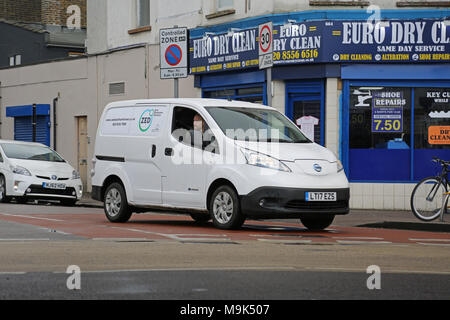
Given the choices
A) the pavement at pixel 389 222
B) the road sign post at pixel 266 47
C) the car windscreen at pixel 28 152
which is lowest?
the pavement at pixel 389 222

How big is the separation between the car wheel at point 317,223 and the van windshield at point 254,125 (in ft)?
3.97

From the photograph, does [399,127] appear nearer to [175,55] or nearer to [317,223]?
[175,55]

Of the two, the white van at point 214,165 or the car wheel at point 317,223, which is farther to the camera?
the car wheel at point 317,223

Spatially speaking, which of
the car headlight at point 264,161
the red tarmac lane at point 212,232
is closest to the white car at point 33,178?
the red tarmac lane at point 212,232

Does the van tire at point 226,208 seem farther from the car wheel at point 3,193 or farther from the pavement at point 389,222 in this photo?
the car wheel at point 3,193

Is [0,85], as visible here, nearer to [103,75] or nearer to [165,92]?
[103,75]

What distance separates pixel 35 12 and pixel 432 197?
109 feet

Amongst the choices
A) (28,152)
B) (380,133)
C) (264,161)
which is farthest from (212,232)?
(28,152)

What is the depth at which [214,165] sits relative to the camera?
1284cm

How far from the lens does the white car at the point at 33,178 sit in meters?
21.3

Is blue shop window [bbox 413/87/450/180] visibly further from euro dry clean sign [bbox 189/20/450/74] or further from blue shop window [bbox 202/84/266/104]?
blue shop window [bbox 202/84/266/104]

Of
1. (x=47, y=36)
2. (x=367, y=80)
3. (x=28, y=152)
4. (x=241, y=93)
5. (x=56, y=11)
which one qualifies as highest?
(x=56, y=11)

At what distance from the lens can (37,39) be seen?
38.5 m

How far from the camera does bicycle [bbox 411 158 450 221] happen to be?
14672 millimetres
